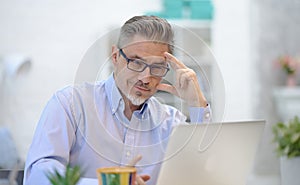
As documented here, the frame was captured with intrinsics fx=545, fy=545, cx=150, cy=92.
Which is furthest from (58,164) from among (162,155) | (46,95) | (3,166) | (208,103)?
(46,95)

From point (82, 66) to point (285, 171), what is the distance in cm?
57

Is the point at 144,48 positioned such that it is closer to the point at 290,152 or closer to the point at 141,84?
the point at 141,84

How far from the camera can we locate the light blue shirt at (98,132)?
1.23 m

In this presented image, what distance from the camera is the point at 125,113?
134 centimetres

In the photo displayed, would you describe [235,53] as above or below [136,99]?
below

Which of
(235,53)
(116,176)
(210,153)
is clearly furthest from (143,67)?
(235,53)

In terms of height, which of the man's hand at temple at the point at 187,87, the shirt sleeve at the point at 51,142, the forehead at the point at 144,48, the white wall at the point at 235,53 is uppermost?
the forehead at the point at 144,48

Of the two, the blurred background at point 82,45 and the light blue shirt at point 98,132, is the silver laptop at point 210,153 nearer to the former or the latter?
the light blue shirt at point 98,132

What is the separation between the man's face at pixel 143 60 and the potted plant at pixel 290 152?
15.4 inches

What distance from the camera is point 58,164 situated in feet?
4.09

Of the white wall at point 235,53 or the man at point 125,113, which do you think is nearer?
the man at point 125,113

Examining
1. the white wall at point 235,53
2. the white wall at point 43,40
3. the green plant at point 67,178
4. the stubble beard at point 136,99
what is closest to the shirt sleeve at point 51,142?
the stubble beard at point 136,99

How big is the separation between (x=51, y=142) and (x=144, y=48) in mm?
320

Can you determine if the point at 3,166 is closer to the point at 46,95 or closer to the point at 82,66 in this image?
the point at 46,95
